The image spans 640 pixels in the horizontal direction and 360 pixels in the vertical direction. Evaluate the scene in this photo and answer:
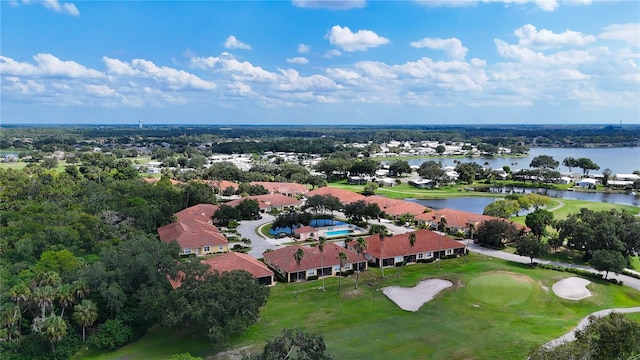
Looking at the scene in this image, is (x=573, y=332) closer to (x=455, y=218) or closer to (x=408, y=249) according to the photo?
(x=408, y=249)

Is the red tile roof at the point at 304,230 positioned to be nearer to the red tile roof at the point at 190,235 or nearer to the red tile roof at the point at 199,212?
the red tile roof at the point at 190,235

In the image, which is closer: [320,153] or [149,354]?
[149,354]

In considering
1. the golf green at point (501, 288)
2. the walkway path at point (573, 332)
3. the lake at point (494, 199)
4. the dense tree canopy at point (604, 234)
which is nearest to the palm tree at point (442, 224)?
the dense tree canopy at point (604, 234)

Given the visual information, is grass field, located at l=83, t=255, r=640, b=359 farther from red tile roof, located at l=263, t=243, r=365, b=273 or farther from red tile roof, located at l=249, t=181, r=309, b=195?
red tile roof, located at l=249, t=181, r=309, b=195

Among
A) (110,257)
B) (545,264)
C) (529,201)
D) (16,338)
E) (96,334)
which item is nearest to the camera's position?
(16,338)

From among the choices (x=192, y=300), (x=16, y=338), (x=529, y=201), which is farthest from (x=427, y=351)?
(x=529, y=201)

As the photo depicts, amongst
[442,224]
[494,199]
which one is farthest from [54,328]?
[494,199]

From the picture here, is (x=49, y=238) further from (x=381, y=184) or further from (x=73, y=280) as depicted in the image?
(x=381, y=184)

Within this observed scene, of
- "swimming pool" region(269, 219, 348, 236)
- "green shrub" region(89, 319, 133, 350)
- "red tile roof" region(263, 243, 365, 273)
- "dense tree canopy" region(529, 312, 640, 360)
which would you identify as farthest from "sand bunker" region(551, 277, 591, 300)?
"green shrub" region(89, 319, 133, 350)

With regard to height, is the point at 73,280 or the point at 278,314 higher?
the point at 73,280
